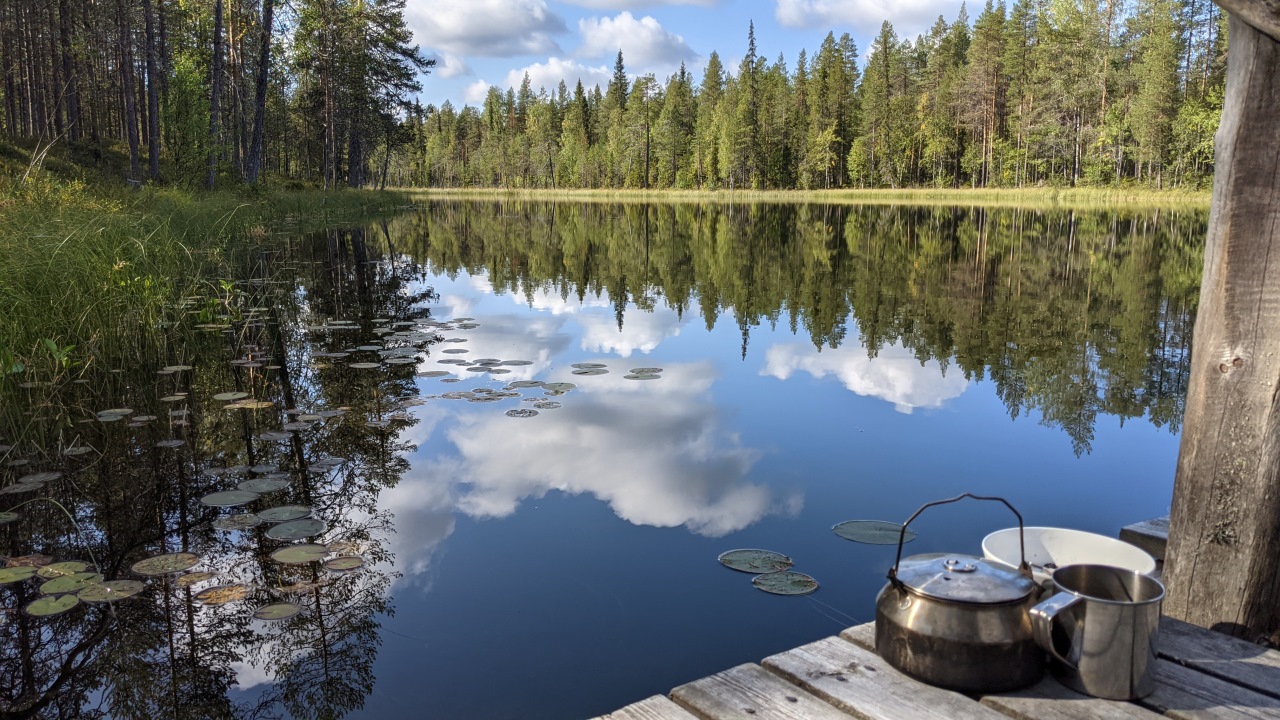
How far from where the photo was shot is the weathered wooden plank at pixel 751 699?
2076mm

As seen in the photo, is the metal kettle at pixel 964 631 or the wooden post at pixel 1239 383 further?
the wooden post at pixel 1239 383

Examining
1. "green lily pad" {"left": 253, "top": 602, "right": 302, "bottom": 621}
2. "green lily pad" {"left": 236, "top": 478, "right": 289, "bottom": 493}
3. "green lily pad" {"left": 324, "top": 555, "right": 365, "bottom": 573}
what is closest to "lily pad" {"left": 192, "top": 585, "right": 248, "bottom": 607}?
"green lily pad" {"left": 253, "top": 602, "right": 302, "bottom": 621}

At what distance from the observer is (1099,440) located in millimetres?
6195

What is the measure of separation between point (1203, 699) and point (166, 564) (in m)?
3.94

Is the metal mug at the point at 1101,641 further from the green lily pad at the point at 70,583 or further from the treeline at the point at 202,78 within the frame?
the treeline at the point at 202,78

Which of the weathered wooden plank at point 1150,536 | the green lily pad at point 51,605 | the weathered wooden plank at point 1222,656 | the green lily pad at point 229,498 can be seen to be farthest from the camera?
the green lily pad at point 229,498

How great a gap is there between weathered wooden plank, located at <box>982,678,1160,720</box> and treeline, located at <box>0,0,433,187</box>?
1925cm

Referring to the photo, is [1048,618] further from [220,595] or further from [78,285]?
[78,285]

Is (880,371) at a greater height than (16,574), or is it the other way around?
(880,371)

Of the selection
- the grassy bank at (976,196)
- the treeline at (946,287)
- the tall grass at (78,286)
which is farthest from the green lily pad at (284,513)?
the grassy bank at (976,196)

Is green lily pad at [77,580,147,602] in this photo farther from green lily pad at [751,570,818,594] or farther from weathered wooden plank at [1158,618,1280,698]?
weathered wooden plank at [1158,618,1280,698]

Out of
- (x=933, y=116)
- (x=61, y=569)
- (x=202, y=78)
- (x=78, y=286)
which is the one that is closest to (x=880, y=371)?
(x=61, y=569)

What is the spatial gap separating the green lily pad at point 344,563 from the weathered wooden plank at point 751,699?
2.18 m

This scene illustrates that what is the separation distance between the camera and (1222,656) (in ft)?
7.75
